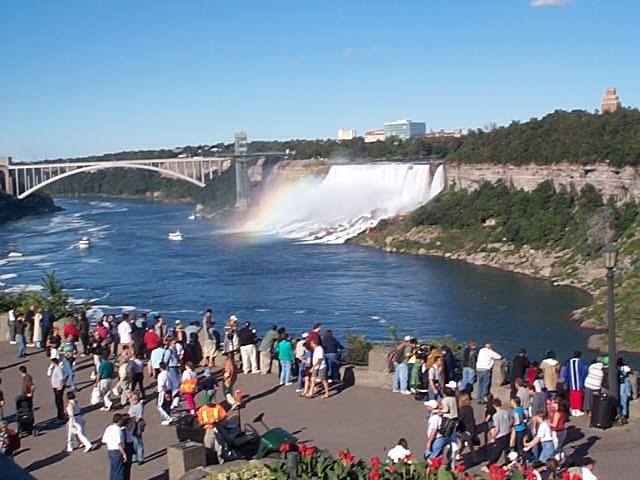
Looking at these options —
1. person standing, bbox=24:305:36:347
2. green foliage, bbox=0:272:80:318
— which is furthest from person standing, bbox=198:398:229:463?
green foliage, bbox=0:272:80:318

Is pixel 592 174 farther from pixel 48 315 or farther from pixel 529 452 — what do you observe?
pixel 529 452

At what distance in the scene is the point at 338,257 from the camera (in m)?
44.4

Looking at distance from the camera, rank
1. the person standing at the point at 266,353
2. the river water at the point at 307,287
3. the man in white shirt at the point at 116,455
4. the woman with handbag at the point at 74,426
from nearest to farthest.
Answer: the man in white shirt at the point at 116,455 → the woman with handbag at the point at 74,426 → the person standing at the point at 266,353 → the river water at the point at 307,287

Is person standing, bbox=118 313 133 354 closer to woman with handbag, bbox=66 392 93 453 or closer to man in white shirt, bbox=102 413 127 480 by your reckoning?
woman with handbag, bbox=66 392 93 453

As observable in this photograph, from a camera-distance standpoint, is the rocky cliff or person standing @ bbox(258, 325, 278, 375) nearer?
person standing @ bbox(258, 325, 278, 375)

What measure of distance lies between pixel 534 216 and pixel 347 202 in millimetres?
24248

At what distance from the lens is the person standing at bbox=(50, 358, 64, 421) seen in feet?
31.1

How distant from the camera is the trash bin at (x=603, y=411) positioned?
8578mm

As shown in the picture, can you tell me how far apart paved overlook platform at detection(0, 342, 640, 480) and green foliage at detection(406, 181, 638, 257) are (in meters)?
26.3

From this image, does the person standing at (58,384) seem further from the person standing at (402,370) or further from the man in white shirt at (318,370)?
the person standing at (402,370)

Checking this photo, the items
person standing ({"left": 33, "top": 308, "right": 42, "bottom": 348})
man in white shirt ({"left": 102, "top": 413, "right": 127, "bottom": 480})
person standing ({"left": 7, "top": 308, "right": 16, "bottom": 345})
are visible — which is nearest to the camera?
man in white shirt ({"left": 102, "top": 413, "right": 127, "bottom": 480})

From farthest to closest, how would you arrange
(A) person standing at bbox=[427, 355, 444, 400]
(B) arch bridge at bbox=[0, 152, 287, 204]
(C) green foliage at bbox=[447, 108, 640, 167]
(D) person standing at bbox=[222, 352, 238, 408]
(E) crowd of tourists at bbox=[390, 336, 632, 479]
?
(B) arch bridge at bbox=[0, 152, 287, 204]
(C) green foliage at bbox=[447, 108, 640, 167]
(D) person standing at bbox=[222, 352, 238, 408]
(A) person standing at bbox=[427, 355, 444, 400]
(E) crowd of tourists at bbox=[390, 336, 632, 479]

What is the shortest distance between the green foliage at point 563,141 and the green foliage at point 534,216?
5.44 ft

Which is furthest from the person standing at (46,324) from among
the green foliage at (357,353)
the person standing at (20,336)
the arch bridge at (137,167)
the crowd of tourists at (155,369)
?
the arch bridge at (137,167)
